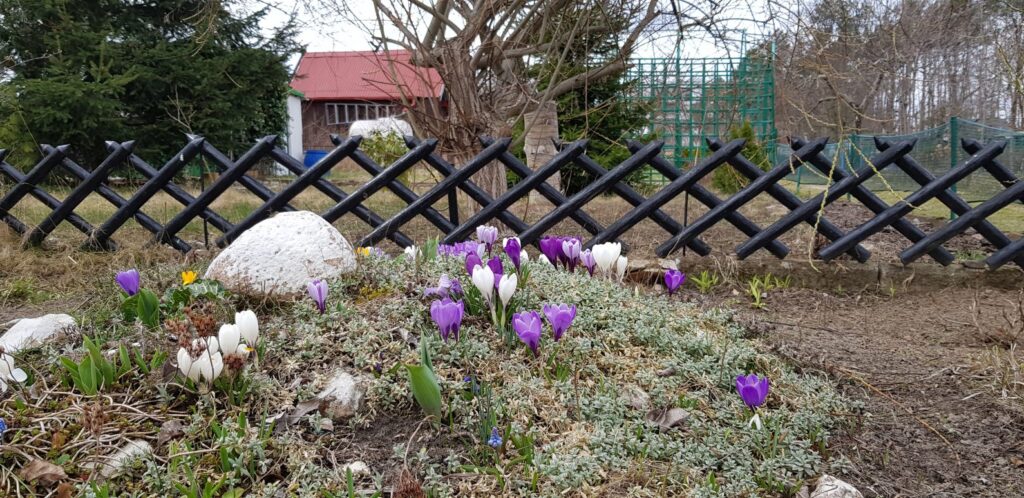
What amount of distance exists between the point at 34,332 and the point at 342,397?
1.19m

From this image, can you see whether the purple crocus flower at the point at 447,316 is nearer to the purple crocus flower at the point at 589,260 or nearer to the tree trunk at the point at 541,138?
the purple crocus flower at the point at 589,260

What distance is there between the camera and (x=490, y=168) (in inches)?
225

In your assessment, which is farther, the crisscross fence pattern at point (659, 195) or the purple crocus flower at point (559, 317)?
the crisscross fence pattern at point (659, 195)

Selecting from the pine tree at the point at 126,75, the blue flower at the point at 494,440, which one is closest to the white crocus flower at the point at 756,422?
the blue flower at the point at 494,440

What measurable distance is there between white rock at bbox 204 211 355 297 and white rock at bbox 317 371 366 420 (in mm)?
749

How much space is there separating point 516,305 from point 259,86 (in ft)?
42.6

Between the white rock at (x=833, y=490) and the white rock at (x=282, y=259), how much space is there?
1824mm

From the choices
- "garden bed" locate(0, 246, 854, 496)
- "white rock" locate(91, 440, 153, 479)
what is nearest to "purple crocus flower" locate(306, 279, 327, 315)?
"garden bed" locate(0, 246, 854, 496)

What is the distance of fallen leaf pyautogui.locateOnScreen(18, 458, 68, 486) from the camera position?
1603 mm

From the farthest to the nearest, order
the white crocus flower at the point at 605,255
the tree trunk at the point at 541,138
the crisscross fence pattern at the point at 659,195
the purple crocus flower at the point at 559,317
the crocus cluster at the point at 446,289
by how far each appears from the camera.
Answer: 1. the tree trunk at the point at 541,138
2. the crisscross fence pattern at the point at 659,195
3. the white crocus flower at the point at 605,255
4. the crocus cluster at the point at 446,289
5. the purple crocus flower at the point at 559,317

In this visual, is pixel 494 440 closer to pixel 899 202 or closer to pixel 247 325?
pixel 247 325

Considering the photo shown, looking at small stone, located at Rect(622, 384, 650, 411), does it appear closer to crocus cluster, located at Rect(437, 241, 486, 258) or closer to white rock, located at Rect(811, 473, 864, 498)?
white rock, located at Rect(811, 473, 864, 498)

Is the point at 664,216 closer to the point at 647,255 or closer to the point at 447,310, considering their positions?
the point at 647,255

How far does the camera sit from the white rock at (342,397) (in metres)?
1.92
